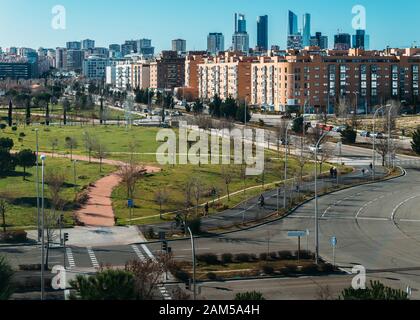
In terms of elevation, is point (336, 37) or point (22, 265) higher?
point (336, 37)

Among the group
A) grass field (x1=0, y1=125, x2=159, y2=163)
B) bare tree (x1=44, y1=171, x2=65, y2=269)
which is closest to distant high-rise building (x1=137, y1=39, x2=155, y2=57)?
grass field (x1=0, y1=125, x2=159, y2=163)

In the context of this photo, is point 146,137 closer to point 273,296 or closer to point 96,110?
point 96,110

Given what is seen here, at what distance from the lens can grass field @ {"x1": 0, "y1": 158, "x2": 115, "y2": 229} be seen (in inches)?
824

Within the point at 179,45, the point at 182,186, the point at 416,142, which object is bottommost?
the point at 182,186

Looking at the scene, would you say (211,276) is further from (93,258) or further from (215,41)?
(215,41)

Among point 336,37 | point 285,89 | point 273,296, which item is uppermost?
point 336,37

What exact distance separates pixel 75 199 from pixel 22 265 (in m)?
7.70

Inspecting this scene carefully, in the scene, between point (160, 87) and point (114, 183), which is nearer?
point (114, 183)

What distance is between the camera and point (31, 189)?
961 inches

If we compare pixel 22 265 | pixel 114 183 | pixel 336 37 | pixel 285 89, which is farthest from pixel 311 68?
pixel 336 37

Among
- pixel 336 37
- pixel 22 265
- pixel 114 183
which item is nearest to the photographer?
pixel 22 265

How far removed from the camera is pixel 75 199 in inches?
923

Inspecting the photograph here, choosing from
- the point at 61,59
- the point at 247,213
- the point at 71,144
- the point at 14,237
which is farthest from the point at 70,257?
the point at 61,59

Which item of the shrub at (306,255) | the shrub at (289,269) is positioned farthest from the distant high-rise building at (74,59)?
the shrub at (289,269)
